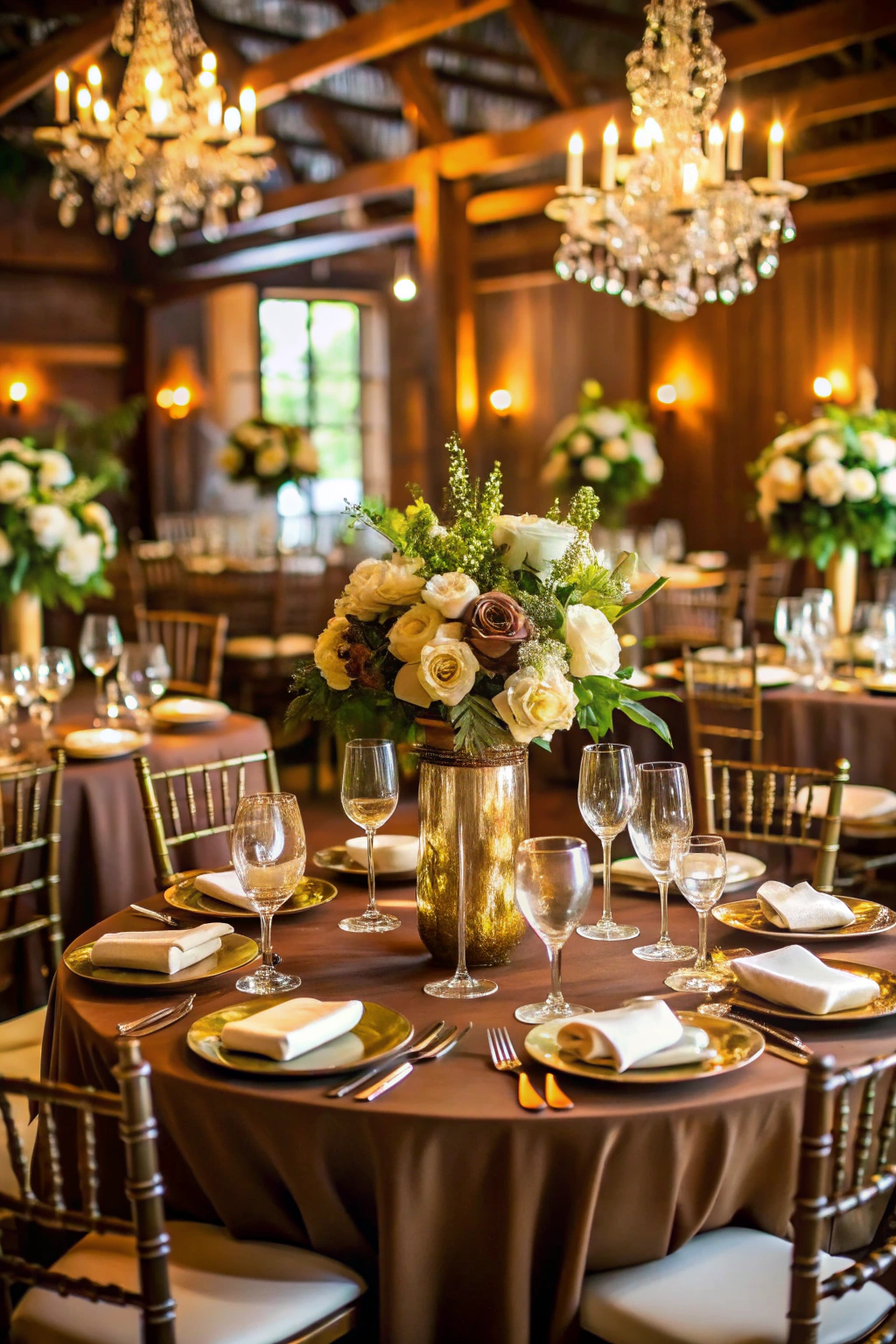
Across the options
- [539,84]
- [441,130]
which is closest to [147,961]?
[441,130]

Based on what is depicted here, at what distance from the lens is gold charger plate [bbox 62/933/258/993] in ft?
6.33

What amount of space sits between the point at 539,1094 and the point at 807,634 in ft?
10.4

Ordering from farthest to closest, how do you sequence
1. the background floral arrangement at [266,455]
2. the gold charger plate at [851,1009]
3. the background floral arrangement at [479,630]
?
the background floral arrangement at [266,455] < the background floral arrangement at [479,630] < the gold charger plate at [851,1009]

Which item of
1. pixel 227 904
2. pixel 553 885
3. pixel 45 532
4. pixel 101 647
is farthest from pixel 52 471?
pixel 553 885

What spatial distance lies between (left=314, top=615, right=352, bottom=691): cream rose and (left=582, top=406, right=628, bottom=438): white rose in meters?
7.24

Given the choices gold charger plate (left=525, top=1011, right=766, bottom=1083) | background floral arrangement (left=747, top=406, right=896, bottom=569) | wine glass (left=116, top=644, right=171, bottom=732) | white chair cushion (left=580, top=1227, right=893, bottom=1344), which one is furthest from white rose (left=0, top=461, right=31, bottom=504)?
white chair cushion (left=580, top=1227, right=893, bottom=1344)

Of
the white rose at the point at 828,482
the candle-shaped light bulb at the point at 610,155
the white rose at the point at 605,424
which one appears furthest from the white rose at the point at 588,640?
the white rose at the point at 605,424

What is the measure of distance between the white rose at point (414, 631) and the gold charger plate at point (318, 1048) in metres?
0.49

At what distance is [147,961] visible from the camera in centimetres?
197

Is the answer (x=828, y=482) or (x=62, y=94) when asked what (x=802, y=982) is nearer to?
(x=828, y=482)

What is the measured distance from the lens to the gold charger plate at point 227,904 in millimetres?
2252

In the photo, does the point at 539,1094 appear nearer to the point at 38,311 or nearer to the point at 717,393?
the point at 717,393

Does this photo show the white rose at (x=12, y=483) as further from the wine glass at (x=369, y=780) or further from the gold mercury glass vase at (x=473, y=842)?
the gold mercury glass vase at (x=473, y=842)

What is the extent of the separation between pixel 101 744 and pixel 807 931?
2154mm
